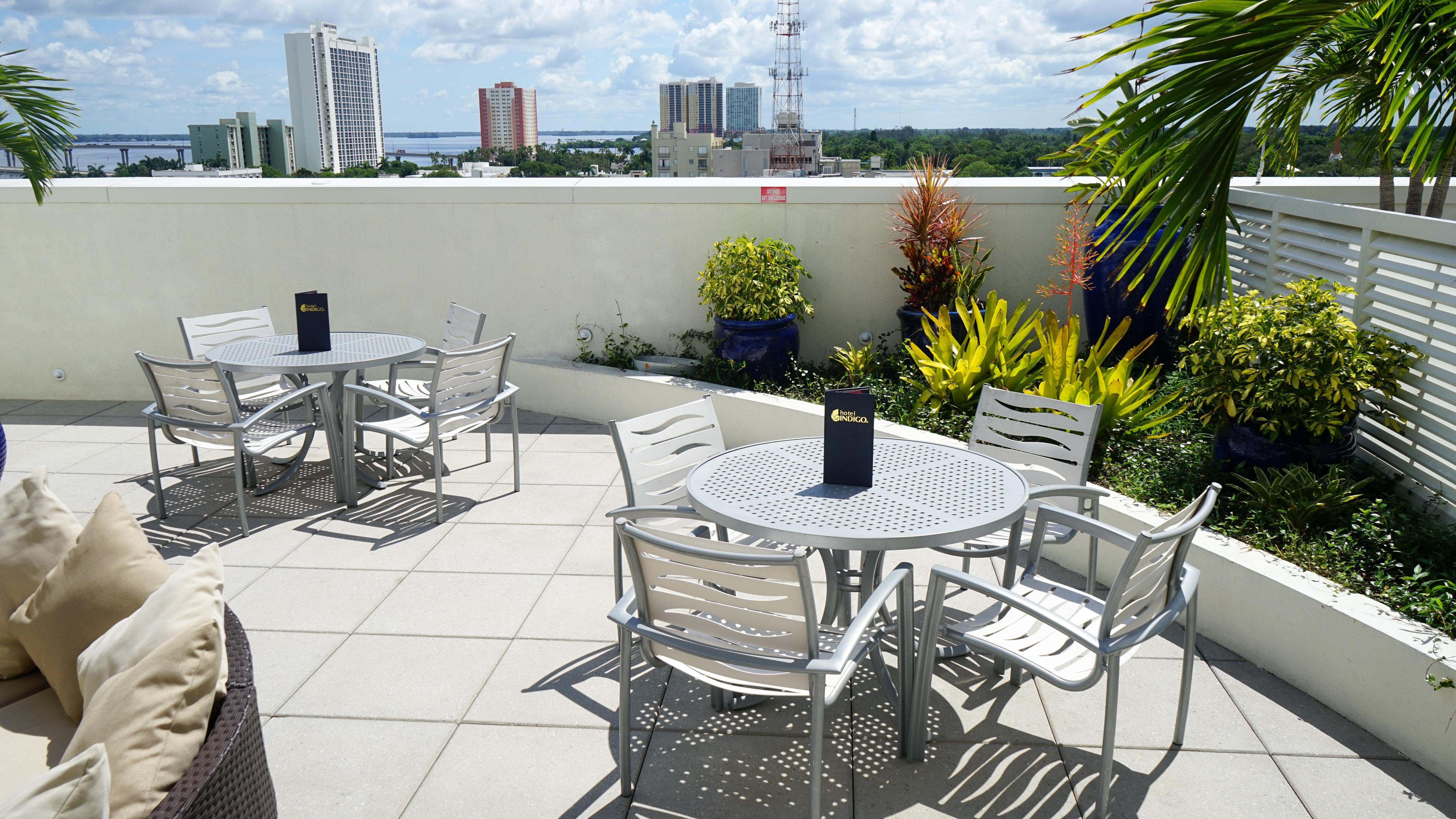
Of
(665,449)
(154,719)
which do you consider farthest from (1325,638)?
(154,719)

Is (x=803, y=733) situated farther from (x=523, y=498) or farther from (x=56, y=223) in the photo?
(x=56, y=223)

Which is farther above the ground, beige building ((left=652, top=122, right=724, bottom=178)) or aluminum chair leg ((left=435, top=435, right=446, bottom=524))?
beige building ((left=652, top=122, right=724, bottom=178))

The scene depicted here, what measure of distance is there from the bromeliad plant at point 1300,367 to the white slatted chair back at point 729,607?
96.3 inches

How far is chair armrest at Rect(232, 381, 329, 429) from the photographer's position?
4570 millimetres

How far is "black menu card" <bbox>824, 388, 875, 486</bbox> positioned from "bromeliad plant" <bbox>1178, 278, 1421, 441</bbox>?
5.55ft

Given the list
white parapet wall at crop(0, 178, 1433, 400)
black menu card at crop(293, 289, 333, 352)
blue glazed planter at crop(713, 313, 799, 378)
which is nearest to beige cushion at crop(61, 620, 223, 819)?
black menu card at crop(293, 289, 333, 352)

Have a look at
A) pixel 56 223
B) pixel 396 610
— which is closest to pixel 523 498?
pixel 396 610

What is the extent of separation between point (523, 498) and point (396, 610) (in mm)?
1345

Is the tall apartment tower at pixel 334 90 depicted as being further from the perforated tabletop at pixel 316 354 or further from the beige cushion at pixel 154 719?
the beige cushion at pixel 154 719

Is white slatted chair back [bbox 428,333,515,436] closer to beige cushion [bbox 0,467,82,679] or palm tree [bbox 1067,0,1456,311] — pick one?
beige cushion [bbox 0,467,82,679]

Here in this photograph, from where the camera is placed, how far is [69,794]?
4.40ft

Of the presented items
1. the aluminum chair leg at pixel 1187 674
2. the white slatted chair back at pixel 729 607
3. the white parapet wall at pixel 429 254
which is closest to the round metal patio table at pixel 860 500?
the white slatted chair back at pixel 729 607

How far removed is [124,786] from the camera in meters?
1.66

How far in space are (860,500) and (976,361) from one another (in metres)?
2.46
